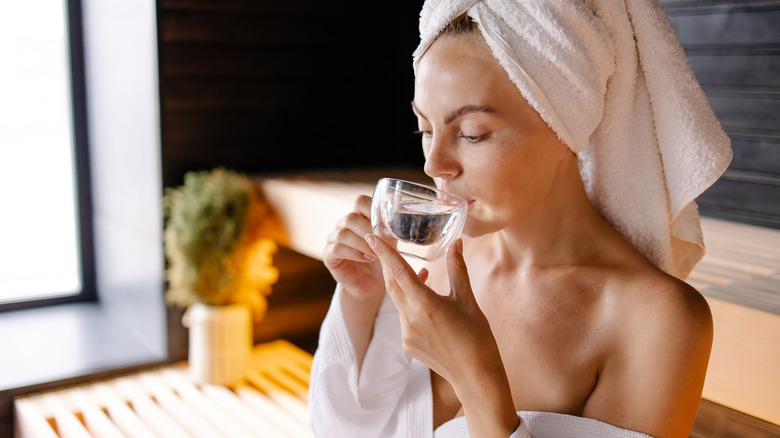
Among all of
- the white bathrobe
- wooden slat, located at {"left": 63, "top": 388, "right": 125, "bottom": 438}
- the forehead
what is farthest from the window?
the forehead

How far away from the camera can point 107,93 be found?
3.27m

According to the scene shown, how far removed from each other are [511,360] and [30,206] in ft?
10.1

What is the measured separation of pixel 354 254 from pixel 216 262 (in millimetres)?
1853

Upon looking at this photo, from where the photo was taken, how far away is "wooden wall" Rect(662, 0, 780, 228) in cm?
237

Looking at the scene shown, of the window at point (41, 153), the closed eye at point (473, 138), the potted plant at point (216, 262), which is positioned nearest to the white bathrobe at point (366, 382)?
the closed eye at point (473, 138)

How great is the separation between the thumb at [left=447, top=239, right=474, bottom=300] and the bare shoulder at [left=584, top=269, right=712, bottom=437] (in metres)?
0.25

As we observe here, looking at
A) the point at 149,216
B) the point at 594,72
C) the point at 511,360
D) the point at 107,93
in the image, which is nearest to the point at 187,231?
the point at 149,216

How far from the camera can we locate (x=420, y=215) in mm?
908

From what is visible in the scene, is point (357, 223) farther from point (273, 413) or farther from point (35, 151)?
point (35, 151)

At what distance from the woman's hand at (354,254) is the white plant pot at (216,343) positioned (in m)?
1.77

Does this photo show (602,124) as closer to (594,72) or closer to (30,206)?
(594,72)

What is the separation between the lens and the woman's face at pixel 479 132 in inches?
36.9

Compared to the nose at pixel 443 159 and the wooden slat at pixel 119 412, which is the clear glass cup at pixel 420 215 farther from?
the wooden slat at pixel 119 412

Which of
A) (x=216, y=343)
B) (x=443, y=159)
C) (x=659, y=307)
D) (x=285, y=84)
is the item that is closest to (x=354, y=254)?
(x=443, y=159)
